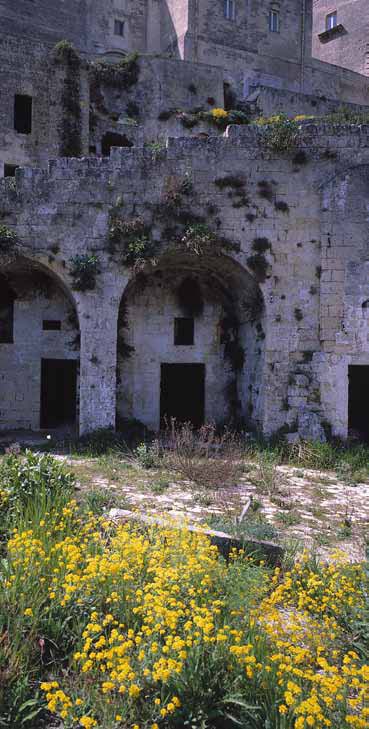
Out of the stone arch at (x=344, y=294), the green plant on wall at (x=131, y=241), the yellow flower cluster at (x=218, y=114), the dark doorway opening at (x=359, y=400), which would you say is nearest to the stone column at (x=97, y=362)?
the green plant on wall at (x=131, y=241)

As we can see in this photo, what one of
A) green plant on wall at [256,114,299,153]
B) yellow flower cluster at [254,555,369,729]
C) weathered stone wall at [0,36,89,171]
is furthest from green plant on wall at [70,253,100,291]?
yellow flower cluster at [254,555,369,729]

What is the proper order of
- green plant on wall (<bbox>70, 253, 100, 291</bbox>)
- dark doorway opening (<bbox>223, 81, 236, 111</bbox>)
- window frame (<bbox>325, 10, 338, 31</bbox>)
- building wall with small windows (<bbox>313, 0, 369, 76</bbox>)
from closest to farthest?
1. green plant on wall (<bbox>70, 253, 100, 291</bbox>)
2. dark doorway opening (<bbox>223, 81, 236, 111</bbox>)
3. building wall with small windows (<bbox>313, 0, 369, 76</bbox>)
4. window frame (<bbox>325, 10, 338, 31</bbox>)

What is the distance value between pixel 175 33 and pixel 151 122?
10570mm

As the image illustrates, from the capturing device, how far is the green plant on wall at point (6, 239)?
12125 mm

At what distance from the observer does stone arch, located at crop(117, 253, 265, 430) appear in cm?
1438

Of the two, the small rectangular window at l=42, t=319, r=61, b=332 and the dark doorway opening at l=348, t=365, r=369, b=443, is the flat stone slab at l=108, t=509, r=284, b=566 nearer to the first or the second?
the dark doorway opening at l=348, t=365, r=369, b=443

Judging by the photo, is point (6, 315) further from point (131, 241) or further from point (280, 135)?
point (280, 135)

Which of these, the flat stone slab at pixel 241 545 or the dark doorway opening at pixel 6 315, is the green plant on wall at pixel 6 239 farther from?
the flat stone slab at pixel 241 545

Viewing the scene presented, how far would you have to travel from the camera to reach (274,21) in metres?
28.8

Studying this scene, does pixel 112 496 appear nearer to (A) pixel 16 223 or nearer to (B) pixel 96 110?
(A) pixel 16 223

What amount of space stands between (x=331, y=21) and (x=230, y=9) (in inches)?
385

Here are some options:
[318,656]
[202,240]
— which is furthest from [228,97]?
[318,656]

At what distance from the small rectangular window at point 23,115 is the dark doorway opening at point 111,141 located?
8.58 feet

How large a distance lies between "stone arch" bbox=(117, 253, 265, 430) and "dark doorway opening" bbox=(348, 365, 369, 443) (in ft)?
9.54
